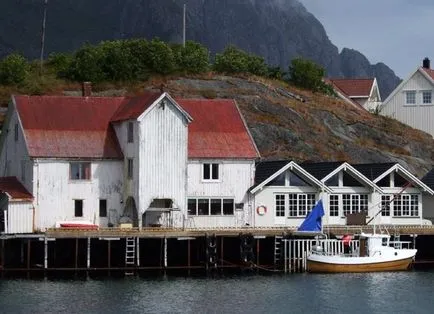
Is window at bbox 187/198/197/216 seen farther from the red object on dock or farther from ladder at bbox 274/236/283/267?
the red object on dock

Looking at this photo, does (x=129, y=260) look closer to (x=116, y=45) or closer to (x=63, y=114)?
(x=63, y=114)

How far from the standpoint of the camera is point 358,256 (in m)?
77.6

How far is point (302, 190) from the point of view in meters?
83.3

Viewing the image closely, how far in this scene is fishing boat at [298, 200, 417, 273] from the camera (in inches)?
3031

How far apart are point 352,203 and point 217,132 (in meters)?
9.42

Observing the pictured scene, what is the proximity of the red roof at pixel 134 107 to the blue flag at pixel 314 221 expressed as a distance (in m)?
11.1

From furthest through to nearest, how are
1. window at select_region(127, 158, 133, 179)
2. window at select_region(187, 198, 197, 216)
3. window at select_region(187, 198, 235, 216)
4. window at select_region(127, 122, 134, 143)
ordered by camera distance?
window at select_region(187, 198, 235, 216) → window at select_region(187, 198, 197, 216) → window at select_region(127, 122, 134, 143) → window at select_region(127, 158, 133, 179)

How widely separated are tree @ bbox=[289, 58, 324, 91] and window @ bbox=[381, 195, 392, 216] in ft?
122

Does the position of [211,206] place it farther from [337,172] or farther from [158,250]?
[337,172]

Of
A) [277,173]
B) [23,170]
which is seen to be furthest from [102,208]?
[277,173]

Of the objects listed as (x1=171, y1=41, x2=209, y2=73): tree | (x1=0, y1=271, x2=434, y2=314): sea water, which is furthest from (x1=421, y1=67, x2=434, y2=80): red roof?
(x1=0, y1=271, x2=434, y2=314): sea water

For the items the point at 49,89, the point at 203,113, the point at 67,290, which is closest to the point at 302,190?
the point at 203,113

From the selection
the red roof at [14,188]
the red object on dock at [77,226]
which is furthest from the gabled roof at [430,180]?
the red roof at [14,188]

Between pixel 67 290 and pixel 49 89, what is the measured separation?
3986 cm
